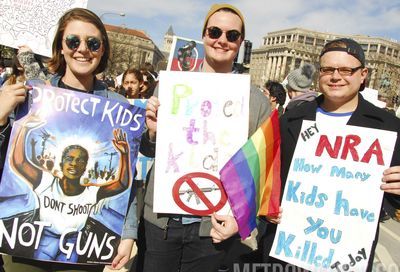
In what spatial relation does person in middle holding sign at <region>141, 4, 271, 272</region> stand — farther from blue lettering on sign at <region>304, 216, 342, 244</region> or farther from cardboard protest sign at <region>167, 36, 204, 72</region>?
cardboard protest sign at <region>167, 36, 204, 72</region>

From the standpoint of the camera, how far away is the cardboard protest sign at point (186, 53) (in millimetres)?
6535

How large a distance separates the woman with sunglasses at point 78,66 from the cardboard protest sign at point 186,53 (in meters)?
4.32

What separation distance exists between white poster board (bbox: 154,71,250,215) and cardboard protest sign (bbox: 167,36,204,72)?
4.31 meters

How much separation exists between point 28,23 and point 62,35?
83.1 inches

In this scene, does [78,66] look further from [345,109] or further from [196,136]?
[345,109]

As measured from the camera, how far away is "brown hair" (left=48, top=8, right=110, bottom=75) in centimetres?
212

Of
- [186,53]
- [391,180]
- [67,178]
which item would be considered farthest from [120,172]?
[186,53]

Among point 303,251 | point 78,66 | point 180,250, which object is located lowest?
point 180,250

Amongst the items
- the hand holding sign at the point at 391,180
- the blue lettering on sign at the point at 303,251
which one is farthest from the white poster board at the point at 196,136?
the hand holding sign at the point at 391,180

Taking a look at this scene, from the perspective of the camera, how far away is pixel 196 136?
2240 millimetres

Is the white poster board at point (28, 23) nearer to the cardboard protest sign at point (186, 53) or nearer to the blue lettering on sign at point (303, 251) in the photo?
the cardboard protest sign at point (186, 53)

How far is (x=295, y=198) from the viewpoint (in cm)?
217

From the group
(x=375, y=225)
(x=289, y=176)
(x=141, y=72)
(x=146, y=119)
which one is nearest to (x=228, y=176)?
(x=289, y=176)

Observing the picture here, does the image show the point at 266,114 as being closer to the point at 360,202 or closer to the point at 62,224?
the point at 360,202
